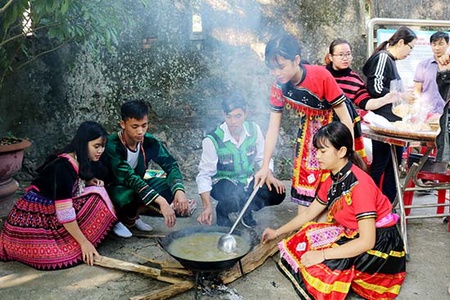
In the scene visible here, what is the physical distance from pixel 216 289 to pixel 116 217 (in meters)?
1.19

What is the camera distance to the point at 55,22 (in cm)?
388

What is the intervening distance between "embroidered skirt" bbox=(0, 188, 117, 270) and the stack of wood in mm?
267

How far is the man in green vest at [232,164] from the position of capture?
3.90 metres

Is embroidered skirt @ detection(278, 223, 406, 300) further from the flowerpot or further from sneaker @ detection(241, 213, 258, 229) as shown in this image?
the flowerpot

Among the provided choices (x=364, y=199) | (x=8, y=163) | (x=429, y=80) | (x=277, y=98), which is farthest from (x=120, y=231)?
(x=429, y=80)

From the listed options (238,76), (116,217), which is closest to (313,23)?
(238,76)

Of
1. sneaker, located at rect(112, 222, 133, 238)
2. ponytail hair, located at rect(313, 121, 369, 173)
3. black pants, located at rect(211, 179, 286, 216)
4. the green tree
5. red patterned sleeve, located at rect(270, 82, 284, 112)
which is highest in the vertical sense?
the green tree

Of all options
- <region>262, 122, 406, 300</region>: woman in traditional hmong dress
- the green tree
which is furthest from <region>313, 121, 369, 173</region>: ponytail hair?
the green tree

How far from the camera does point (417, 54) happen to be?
20.5ft

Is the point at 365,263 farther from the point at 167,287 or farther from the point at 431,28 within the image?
the point at 431,28

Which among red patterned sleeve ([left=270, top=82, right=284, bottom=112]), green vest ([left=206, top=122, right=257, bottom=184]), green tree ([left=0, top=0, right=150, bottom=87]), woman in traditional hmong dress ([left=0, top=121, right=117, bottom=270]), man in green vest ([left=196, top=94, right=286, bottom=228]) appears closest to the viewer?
green tree ([left=0, top=0, right=150, bottom=87])

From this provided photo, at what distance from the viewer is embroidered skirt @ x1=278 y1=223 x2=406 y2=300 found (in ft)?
9.47

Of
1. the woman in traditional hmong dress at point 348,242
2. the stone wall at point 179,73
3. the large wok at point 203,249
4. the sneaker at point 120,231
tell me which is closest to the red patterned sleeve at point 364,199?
the woman in traditional hmong dress at point 348,242

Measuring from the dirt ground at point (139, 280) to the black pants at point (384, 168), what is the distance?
0.67 m
